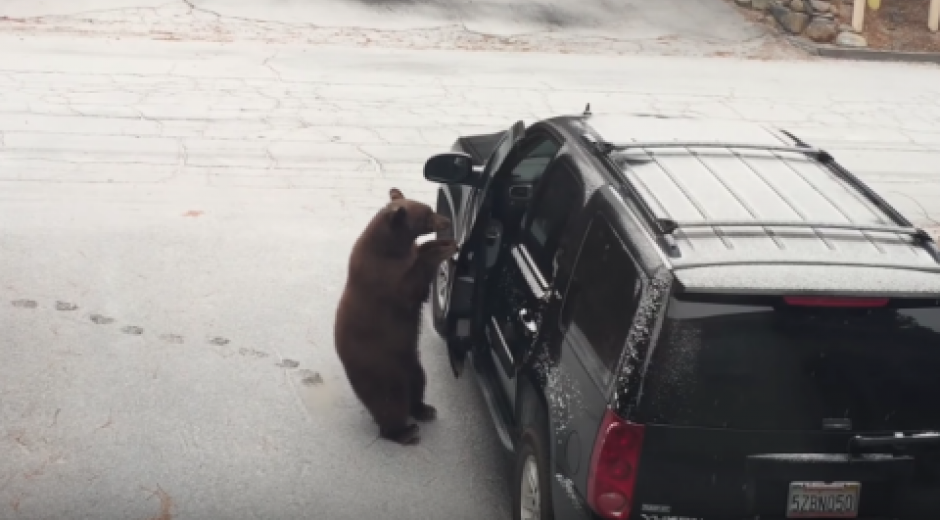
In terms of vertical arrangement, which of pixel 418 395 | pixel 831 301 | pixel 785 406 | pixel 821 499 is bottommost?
pixel 418 395

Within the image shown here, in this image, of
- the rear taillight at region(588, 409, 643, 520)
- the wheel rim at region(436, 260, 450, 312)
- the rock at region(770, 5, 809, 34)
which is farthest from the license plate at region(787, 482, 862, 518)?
the rock at region(770, 5, 809, 34)

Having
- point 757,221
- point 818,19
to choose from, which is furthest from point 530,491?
point 818,19

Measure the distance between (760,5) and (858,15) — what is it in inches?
71.9

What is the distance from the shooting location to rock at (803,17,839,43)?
19547mm

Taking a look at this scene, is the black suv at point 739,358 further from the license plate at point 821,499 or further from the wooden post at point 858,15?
the wooden post at point 858,15

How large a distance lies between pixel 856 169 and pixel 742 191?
321 inches

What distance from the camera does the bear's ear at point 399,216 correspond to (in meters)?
5.78

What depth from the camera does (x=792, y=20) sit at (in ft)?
65.6

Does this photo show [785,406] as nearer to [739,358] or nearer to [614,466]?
[739,358]

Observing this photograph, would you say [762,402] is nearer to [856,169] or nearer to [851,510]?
[851,510]

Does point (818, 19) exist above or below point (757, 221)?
below

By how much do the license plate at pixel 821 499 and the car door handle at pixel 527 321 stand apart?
55.0 inches

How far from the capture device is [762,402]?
3934 mm

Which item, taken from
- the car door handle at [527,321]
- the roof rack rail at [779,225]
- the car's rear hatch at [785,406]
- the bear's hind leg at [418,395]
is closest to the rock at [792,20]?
the bear's hind leg at [418,395]
